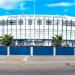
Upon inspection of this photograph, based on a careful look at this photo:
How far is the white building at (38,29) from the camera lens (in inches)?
3713

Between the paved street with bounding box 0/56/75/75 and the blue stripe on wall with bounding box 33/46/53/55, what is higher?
the blue stripe on wall with bounding box 33/46/53/55

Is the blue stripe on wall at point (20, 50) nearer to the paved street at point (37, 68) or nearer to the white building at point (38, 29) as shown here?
the paved street at point (37, 68)

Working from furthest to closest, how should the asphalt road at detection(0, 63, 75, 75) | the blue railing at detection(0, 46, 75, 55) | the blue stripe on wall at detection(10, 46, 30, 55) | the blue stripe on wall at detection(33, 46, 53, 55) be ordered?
the blue stripe on wall at detection(10, 46, 30, 55) → the blue railing at detection(0, 46, 75, 55) → the blue stripe on wall at detection(33, 46, 53, 55) → the asphalt road at detection(0, 63, 75, 75)

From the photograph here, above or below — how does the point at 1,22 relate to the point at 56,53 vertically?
above

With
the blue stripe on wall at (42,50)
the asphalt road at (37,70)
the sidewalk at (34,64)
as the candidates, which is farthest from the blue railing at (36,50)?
the asphalt road at (37,70)

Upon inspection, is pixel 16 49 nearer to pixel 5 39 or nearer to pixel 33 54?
pixel 33 54

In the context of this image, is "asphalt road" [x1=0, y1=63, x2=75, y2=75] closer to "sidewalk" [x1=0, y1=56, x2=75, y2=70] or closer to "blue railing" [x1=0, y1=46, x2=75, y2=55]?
"sidewalk" [x1=0, y1=56, x2=75, y2=70]

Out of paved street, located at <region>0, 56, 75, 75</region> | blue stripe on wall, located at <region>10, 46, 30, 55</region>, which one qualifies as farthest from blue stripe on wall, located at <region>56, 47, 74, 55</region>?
paved street, located at <region>0, 56, 75, 75</region>

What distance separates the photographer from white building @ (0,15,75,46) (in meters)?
94.3

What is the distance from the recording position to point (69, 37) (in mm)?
94562

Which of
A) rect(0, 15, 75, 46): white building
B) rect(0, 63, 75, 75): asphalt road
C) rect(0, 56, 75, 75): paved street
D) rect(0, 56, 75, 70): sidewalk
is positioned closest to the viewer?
rect(0, 63, 75, 75): asphalt road

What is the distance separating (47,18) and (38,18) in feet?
8.90

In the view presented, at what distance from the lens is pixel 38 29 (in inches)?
3711

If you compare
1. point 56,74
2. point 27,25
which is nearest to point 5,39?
point 27,25
